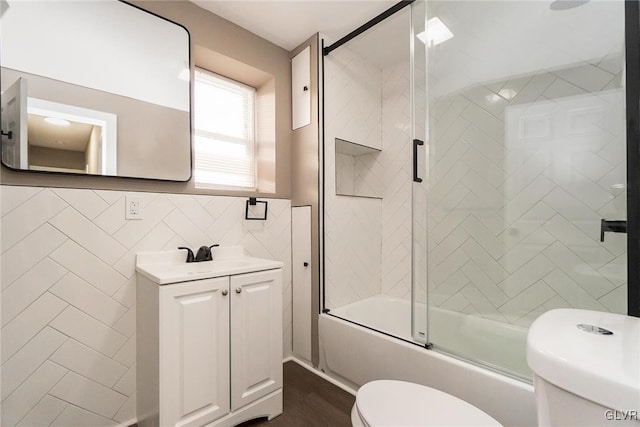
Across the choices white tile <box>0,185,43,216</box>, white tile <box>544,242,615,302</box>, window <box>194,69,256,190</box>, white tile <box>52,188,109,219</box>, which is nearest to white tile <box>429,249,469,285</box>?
white tile <box>544,242,615,302</box>

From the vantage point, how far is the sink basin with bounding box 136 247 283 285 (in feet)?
4.25

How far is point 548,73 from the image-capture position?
147 cm

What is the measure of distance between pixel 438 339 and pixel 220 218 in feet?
4.88

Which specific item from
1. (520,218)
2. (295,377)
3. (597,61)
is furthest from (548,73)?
(295,377)

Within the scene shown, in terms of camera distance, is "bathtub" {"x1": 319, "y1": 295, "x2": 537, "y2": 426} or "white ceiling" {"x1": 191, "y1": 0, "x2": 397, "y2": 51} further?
"white ceiling" {"x1": 191, "y1": 0, "x2": 397, "y2": 51}

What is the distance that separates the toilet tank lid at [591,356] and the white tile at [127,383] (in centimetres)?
182

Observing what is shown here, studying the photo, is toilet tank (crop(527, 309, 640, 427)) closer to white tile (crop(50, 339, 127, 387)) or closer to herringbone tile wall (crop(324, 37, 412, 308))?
herringbone tile wall (crop(324, 37, 412, 308))

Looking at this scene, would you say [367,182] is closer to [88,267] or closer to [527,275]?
[527,275]

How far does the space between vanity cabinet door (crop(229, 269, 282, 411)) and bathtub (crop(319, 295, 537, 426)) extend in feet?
1.45

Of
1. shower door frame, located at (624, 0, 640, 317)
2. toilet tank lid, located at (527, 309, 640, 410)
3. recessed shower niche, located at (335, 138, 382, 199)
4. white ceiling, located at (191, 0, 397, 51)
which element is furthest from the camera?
recessed shower niche, located at (335, 138, 382, 199)

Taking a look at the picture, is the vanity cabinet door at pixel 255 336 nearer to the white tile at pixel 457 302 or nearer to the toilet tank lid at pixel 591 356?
the white tile at pixel 457 302

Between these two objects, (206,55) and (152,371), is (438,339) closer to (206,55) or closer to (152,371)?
(152,371)

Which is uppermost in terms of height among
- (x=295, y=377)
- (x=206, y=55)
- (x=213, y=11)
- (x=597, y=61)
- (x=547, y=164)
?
(x=213, y=11)

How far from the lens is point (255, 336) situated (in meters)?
1.51
